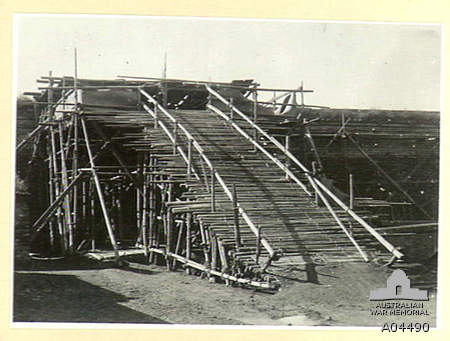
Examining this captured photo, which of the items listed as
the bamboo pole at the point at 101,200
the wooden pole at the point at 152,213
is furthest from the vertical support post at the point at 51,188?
the wooden pole at the point at 152,213

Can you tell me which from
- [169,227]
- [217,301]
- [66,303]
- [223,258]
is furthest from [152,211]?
[66,303]

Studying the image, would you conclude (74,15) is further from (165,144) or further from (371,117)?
(371,117)

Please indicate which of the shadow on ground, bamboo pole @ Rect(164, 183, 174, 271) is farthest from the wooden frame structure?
the shadow on ground

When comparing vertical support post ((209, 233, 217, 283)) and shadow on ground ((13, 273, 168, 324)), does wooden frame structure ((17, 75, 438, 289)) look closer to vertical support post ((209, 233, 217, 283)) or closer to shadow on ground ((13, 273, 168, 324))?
vertical support post ((209, 233, 217, 283))

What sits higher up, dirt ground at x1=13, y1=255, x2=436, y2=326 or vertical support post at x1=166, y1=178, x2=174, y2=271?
vertical support post at x1=166, y1=178, x2=174, y2=271

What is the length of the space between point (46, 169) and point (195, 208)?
8.45 metres

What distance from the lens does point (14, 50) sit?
33.9ft

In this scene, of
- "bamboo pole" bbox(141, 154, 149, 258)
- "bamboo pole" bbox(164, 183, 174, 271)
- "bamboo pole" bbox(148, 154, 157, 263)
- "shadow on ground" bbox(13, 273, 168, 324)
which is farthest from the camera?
"bamboo pole" bbox(148, 154, 157, 263)

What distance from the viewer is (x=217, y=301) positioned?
12.0m

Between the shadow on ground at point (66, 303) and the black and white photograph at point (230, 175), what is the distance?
0.19ft

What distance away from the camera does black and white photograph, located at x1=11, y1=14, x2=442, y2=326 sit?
1102 centimetres

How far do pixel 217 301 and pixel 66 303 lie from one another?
283 cm

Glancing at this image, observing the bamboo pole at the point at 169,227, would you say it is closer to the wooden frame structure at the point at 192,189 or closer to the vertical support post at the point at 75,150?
the wooden frame structure at the point at 192,189

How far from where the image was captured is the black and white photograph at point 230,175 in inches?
434
